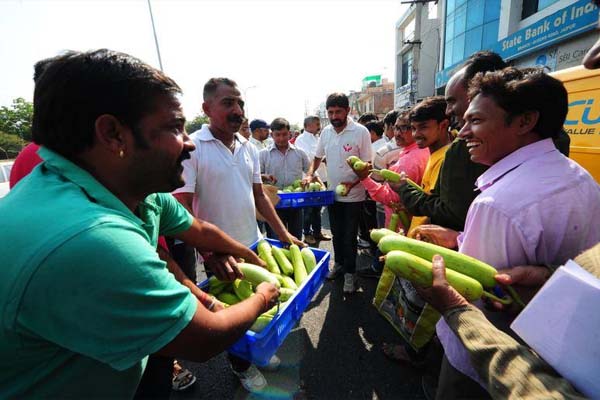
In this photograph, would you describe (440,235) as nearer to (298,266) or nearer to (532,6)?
(298,266)

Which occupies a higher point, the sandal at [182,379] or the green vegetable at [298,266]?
the green vegetable at [298,266]

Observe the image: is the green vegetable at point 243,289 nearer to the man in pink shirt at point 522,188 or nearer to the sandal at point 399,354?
the man in pink shirt at point 522,188

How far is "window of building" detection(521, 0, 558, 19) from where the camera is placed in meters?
12.5

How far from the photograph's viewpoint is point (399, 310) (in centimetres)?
206

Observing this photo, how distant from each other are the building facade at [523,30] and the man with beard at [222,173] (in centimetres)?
524

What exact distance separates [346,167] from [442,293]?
118 inches

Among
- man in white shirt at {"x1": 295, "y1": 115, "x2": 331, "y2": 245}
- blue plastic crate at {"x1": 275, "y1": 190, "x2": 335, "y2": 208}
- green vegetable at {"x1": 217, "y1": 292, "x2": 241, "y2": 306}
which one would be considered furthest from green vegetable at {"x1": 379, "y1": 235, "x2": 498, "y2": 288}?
man in white shirt at {"x1": 295, "y1": 115, "x2": 331, "y2": 245}

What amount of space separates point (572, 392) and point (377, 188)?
2.45 meters

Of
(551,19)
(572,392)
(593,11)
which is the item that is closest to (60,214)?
(572,392)

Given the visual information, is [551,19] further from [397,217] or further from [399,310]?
[399,310]

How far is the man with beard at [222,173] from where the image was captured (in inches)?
99.5

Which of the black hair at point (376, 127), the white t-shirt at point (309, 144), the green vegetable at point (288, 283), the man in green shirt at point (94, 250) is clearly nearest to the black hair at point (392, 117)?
the black hair at point (376, 127)

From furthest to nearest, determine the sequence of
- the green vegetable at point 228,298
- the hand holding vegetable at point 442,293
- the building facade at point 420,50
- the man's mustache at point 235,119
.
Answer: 1. the building facade at point 420,50
2. the man's mustache at point 235,119
3. the green vegetable at point 228,298
4. the hand holding vegetable at point 442,293

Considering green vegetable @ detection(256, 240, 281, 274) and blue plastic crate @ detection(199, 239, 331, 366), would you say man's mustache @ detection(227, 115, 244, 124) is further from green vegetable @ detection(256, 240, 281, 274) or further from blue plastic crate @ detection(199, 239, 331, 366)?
blue plastic crate @ detection(199, 239, 331, 366)
